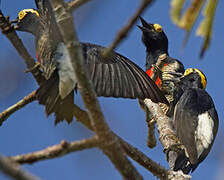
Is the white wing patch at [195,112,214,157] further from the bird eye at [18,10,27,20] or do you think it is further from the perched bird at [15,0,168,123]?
the bird eye at [18,10,27,20]

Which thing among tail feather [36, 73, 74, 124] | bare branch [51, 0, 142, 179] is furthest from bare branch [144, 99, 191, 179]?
bare branch [51, 0, 142, 179]

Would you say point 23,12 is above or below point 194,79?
above

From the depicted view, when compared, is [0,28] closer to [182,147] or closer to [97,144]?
[97,144]

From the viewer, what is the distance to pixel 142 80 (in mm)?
3199

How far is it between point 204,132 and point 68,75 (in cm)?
205

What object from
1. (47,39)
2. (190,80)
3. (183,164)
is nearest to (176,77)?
(190,80)

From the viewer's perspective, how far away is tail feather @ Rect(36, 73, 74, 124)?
9.53 ft

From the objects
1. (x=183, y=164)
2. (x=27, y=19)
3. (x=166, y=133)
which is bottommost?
(x=183, y=164)

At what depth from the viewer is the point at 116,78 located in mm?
3119

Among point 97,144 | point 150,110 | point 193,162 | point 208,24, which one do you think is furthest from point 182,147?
point 208,24

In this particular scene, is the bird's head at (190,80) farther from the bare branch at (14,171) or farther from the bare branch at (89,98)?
the bare branch at (14,171)

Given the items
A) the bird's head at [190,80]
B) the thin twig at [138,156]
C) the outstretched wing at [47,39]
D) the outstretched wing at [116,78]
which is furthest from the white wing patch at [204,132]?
the outstretched wing at [47,39]

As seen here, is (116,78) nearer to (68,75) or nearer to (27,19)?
(68,75)

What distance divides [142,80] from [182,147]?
1187 millimetres
